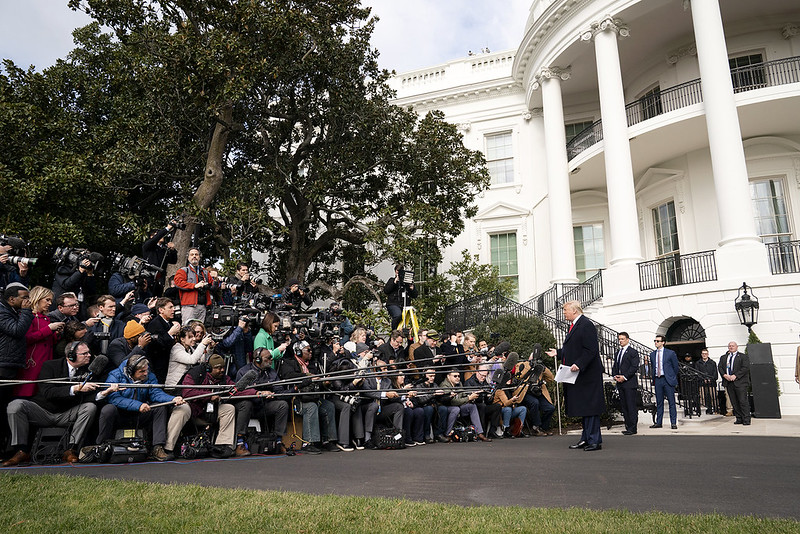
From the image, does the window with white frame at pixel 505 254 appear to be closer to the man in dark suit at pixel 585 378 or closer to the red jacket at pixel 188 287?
the man in dark suit at pixel 585 378

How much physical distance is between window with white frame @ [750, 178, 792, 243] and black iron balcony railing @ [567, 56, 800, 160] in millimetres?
3165

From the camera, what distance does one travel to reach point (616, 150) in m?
17.8

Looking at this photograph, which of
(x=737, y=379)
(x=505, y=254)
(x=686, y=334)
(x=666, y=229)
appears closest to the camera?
(x=737, y=379)

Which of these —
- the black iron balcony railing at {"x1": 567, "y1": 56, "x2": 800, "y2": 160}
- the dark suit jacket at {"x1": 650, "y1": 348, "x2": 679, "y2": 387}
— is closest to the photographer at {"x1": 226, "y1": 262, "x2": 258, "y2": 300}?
the dark suit jacket at {"x1": 650, "y1": 348, "x2": 679, "y2": 387}

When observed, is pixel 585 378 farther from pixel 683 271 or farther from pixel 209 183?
pixel 209 183

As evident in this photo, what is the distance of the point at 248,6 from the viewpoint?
45.4 ft

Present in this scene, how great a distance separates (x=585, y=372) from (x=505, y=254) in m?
16.3

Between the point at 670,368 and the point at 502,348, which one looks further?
the point at 670,368

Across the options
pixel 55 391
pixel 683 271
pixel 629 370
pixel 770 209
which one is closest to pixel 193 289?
pixel 55 391

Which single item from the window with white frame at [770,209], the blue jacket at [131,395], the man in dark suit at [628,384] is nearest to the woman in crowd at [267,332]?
the blue jacket at [131,395]

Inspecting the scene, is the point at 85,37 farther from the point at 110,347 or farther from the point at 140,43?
the point at 110,347

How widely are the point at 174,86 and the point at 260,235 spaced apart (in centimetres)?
524

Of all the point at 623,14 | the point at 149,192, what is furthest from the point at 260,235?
the point at 623,14

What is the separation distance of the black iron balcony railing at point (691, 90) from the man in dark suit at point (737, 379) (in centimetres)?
953
